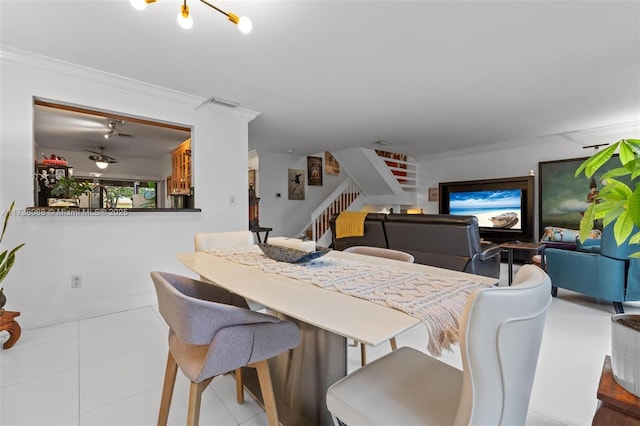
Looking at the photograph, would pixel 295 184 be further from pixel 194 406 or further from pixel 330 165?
pixel 194 406

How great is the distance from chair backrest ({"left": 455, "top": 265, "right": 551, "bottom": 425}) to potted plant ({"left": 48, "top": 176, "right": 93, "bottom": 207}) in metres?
3.25

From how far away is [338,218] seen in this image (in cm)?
432

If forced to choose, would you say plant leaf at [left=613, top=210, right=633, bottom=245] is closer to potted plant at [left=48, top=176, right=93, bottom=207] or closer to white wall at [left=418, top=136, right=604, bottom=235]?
potted plant at [left=48, top=176, right=93, bottom=207]

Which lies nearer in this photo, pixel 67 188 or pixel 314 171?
pixel 67 188

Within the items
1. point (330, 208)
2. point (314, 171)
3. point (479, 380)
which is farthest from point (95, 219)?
point (314, 171)

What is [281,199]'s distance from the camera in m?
6.53

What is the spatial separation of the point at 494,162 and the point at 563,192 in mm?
1344

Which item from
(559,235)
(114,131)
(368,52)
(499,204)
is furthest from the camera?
(499,204)

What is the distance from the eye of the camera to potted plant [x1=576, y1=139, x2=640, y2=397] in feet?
2.44

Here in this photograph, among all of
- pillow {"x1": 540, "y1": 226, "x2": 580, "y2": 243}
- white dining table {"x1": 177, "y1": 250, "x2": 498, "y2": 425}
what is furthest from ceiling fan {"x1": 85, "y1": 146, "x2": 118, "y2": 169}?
pillow {"x1": 540, "y1": 226, "x2": 580, "y2": 243}

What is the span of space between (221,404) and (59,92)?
9.50ft

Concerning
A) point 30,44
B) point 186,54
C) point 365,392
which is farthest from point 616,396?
point 30,44

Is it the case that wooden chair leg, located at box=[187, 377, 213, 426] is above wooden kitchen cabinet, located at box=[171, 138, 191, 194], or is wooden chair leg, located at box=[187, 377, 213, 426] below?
below

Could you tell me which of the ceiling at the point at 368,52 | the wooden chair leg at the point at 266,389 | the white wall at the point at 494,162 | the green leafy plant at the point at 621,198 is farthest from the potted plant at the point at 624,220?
the white wall at the point at 494,162
